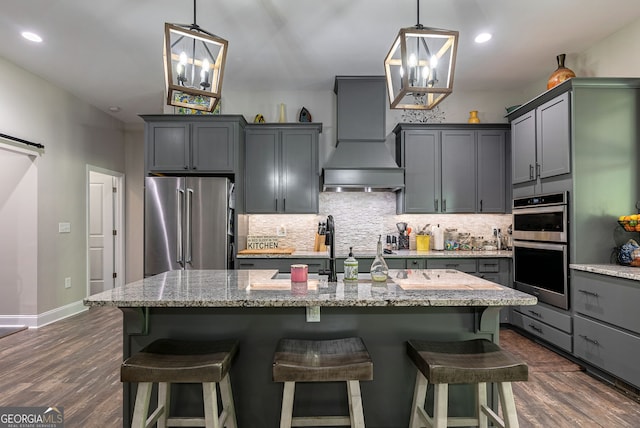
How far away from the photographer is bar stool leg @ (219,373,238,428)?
1797 millimetres

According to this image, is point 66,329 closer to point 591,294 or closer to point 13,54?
point 13,54

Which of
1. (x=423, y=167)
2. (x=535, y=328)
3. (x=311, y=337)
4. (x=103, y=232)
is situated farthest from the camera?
(x=103, y=232)

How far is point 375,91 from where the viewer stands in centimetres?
436

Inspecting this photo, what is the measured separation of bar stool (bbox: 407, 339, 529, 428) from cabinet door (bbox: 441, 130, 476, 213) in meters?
2.92

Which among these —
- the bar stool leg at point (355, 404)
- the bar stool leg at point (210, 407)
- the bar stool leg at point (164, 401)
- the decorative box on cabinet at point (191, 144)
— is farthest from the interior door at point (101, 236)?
the bar stool leg at point (355, 404)

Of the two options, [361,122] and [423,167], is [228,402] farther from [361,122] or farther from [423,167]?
[423,167]

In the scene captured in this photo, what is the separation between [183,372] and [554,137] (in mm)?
3535

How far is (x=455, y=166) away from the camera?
14.8 feet

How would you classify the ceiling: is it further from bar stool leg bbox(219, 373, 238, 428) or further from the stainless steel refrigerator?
bar stool leg bbox(219, 373, 238, 428)

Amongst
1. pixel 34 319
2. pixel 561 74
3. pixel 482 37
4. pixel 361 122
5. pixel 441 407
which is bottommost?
pixel 34 319

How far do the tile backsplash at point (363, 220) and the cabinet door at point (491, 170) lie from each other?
0.31 m

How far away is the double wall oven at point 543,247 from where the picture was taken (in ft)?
10.5

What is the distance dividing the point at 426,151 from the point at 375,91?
3.12 ft

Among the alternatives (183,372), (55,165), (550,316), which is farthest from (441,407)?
(55,165)
